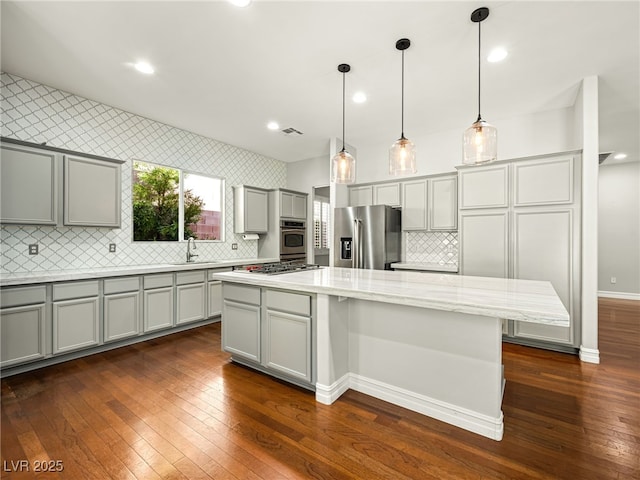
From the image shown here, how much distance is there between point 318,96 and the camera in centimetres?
349

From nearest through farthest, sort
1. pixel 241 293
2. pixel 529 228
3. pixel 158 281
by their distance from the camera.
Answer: pixel 241 293 < pixel 529 228 < pixel 158 281

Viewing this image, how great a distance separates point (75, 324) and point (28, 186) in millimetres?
1437

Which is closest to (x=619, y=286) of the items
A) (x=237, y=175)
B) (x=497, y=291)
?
Result: (x=497, y=291)

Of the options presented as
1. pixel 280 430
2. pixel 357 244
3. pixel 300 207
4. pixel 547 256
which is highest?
pixel 300 207

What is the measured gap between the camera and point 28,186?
287 centimetres

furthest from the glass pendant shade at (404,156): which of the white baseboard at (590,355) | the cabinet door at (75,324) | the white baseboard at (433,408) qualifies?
the cabinet door at (75,324)

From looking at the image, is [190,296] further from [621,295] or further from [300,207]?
[621,295]

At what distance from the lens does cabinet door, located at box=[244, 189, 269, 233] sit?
→ 17.1ft

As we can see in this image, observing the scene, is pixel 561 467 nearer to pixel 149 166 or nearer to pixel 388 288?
pixel 388 288

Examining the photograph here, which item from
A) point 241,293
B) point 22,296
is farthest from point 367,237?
point 22,296

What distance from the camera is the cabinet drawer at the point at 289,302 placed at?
2350 mm

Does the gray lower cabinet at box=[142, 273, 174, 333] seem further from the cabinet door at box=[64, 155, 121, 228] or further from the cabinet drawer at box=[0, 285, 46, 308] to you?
the cabinet drawer at box=[0, 285, 46, 308]

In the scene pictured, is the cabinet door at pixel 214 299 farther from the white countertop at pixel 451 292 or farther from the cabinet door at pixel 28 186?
the cabinet door at pixel 28 186

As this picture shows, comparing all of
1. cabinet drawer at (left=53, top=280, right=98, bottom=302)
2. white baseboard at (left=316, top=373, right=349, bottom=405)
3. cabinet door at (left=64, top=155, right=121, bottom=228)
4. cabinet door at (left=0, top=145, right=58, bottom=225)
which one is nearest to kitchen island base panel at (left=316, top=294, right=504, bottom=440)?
white baseboard at (left=316, top=373, right=349, bottom=405)
